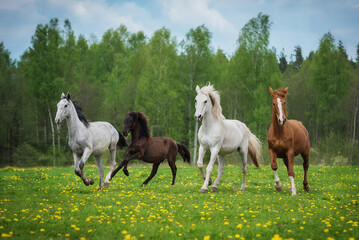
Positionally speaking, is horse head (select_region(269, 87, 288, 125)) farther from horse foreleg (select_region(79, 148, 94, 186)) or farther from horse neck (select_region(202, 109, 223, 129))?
horse foreleg (select_region(79, 148, 94, 186))

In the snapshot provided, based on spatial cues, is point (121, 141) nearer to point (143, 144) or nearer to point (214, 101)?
point (143, 144)

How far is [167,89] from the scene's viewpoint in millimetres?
33250

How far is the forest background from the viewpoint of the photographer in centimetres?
3381

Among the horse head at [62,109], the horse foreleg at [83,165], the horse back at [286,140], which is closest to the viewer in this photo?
the horse back at [286,140]

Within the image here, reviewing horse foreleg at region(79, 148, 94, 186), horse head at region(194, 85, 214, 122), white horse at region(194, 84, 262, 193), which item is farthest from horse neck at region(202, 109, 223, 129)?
horse foreleg at region(79, 148, 94, 186)

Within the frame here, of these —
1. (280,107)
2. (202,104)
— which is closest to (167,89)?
(202,104)

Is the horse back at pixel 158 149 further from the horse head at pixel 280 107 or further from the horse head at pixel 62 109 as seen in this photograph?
the horse head at pixel 280 107

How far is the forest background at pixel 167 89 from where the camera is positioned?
33.8 metres

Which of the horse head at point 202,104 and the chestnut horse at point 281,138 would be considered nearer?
the chestnut horse at point 281,138

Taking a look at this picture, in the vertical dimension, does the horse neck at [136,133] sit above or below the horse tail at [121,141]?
above

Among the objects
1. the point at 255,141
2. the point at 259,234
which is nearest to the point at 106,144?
the point at 255,141

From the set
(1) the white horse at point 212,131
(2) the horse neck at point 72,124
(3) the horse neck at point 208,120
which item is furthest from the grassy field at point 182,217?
(3) the horse neck at point 208,120

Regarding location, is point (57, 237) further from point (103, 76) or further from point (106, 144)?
point (103, 76)

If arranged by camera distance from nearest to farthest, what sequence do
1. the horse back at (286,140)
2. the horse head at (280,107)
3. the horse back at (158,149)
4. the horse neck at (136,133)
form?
the horse head at (280,107) → the horse back at (286,140) → the horse neck at (136,133) → the horse back at (158,149)
